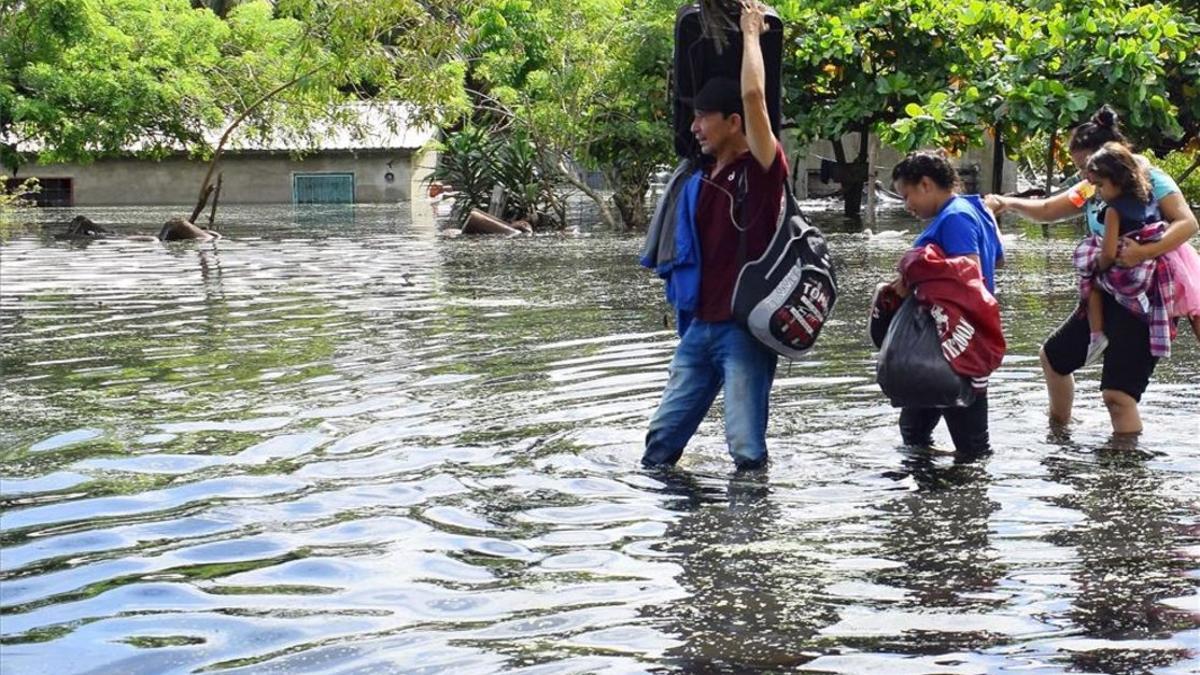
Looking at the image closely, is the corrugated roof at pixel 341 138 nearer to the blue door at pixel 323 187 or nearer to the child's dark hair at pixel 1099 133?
the blue door at pixel 323 187

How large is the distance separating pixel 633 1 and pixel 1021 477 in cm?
2859

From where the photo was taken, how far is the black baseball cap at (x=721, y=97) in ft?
22.8

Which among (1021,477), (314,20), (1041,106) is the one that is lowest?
(1021,477)

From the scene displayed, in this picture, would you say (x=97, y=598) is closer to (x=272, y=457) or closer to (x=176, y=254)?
(x=272, y=457)

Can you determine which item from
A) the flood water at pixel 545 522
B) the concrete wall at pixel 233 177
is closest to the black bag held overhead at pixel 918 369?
the flood water at pixel 545 522

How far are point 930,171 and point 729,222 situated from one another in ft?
3.34

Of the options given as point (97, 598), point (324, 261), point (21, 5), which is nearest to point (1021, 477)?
point (97, 598)

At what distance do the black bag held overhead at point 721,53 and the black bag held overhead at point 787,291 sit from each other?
0.39 meters

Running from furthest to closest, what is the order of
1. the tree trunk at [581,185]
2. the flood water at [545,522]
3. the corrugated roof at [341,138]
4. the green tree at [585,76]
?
the corrugated roof at [341,138], the tree trunk at [581,185], the green tree at [585,76], the flood water at [545,522]

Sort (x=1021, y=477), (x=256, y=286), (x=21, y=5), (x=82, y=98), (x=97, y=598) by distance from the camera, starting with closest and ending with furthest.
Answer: (x=97, y=598)
(x=1021, y=477)
(x=256, y=286)
(x=21, y=5)
(x=82, y=98)

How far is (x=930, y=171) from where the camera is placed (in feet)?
24.7

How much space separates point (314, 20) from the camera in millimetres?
28641

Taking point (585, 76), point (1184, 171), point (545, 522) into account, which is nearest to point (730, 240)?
point (545, 522)

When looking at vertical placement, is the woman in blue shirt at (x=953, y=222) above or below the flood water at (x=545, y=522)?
above
